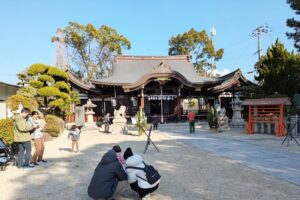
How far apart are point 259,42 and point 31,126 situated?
29451 mm

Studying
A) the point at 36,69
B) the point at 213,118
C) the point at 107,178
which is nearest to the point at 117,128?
the point at 213,118

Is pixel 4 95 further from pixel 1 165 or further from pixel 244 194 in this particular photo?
pixel 244 194

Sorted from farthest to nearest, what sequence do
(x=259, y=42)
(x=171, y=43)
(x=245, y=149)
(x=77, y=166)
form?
(x=171, y=43), (x=259, y=42), (x=245, y=149), (x=77, y=166)

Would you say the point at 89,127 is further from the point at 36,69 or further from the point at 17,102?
the point at 17,102

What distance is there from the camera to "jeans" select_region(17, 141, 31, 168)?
770cm

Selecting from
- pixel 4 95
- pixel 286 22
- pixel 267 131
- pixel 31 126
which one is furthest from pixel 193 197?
pixel 4 95

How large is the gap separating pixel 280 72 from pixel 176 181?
15349mm

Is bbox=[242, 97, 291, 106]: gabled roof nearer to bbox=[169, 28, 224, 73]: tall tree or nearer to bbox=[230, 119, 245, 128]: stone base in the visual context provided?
bbox=[230, 119, 245, 128]: stone base

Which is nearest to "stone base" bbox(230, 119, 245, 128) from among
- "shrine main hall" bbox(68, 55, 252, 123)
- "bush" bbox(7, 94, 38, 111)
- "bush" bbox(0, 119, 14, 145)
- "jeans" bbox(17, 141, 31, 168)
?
"shrine main hall" bbox(68, 55, 252, 123)

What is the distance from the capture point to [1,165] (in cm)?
751

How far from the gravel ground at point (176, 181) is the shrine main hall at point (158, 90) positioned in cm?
1563

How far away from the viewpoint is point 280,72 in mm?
19156

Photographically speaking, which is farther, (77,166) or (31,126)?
(77,166)

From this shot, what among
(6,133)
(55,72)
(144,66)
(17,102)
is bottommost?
(6,133)
